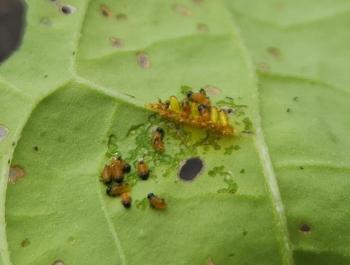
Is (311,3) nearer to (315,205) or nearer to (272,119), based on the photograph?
(272,119)

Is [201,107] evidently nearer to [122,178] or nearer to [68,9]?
[122,178]

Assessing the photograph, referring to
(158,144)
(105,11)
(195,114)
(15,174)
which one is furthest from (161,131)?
(105,11)

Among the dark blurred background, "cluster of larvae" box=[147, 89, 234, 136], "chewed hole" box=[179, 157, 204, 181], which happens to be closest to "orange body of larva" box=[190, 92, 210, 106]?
"cluster of larvae" box=[147, 89, 234, 136]

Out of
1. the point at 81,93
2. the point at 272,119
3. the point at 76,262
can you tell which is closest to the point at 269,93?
the point at 272,119

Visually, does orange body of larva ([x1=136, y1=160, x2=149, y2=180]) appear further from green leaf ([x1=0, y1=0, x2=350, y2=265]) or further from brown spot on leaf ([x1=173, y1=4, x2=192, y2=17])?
brown spot on leaf ([x1=173, y1=4, x2=192, y2=17])

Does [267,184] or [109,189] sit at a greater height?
[267,184]
